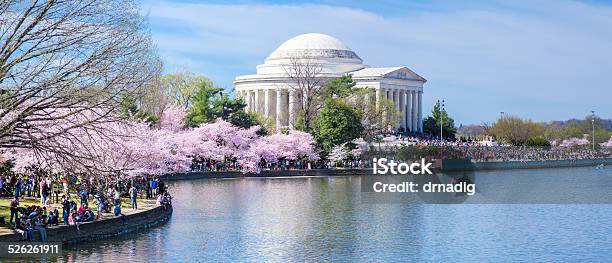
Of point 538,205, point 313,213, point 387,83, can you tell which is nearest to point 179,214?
point 313,213

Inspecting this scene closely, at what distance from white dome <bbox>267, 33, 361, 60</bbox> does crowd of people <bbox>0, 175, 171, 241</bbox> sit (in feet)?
368

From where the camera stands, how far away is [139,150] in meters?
64.2

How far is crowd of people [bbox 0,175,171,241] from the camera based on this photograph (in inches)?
1462

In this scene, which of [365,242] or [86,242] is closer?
[86,242]

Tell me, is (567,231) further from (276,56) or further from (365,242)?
(276,56)

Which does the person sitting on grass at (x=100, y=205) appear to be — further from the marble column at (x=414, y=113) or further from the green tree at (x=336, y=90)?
the marble column at (x=414, y=113)

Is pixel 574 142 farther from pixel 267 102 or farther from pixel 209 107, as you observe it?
pixel 209 107

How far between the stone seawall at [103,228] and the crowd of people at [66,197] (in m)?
0.33

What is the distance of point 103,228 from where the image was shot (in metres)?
41.6

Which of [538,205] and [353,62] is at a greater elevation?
[353,62]

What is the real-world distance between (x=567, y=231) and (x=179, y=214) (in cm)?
1847

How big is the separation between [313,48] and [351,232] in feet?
430

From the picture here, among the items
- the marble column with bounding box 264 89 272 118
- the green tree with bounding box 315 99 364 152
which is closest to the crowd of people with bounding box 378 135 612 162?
the green tree with bounding box 315 99 364 152

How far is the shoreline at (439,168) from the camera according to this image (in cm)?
8797
